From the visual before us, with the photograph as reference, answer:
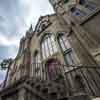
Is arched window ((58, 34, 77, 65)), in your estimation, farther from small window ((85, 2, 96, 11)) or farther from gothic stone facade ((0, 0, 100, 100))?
small window ((85, 2, 96, 11))

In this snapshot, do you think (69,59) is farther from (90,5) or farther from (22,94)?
(90,5)

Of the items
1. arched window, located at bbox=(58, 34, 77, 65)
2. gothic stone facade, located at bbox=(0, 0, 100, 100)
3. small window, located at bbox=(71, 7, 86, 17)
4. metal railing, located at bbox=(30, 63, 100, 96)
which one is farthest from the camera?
small window, located at bbox=(71, 7, 86, 17)

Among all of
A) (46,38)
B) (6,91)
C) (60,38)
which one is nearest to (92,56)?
(60,38)

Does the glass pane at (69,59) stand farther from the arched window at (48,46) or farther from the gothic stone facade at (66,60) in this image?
the arched window at (48,46)

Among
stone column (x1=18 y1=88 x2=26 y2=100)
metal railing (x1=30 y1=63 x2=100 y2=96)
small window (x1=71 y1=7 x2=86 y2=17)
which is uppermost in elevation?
small window (x1=71 y1=7 x2=86 y2=17)

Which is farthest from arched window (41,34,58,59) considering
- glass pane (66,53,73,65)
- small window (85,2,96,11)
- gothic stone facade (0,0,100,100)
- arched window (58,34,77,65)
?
small window (85,2,96,11)

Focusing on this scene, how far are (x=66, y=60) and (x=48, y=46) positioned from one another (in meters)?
4.02

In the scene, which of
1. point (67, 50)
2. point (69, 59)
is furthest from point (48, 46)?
point (69, 59)

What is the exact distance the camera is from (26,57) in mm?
14914

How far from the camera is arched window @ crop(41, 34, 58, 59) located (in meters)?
12.6

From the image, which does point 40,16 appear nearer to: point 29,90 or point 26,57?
point 26,57

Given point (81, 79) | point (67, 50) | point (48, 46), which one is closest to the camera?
point (81, 79)

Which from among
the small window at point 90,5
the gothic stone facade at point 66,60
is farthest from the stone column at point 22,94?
the small window at point 90,5

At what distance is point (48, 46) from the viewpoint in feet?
44.5
